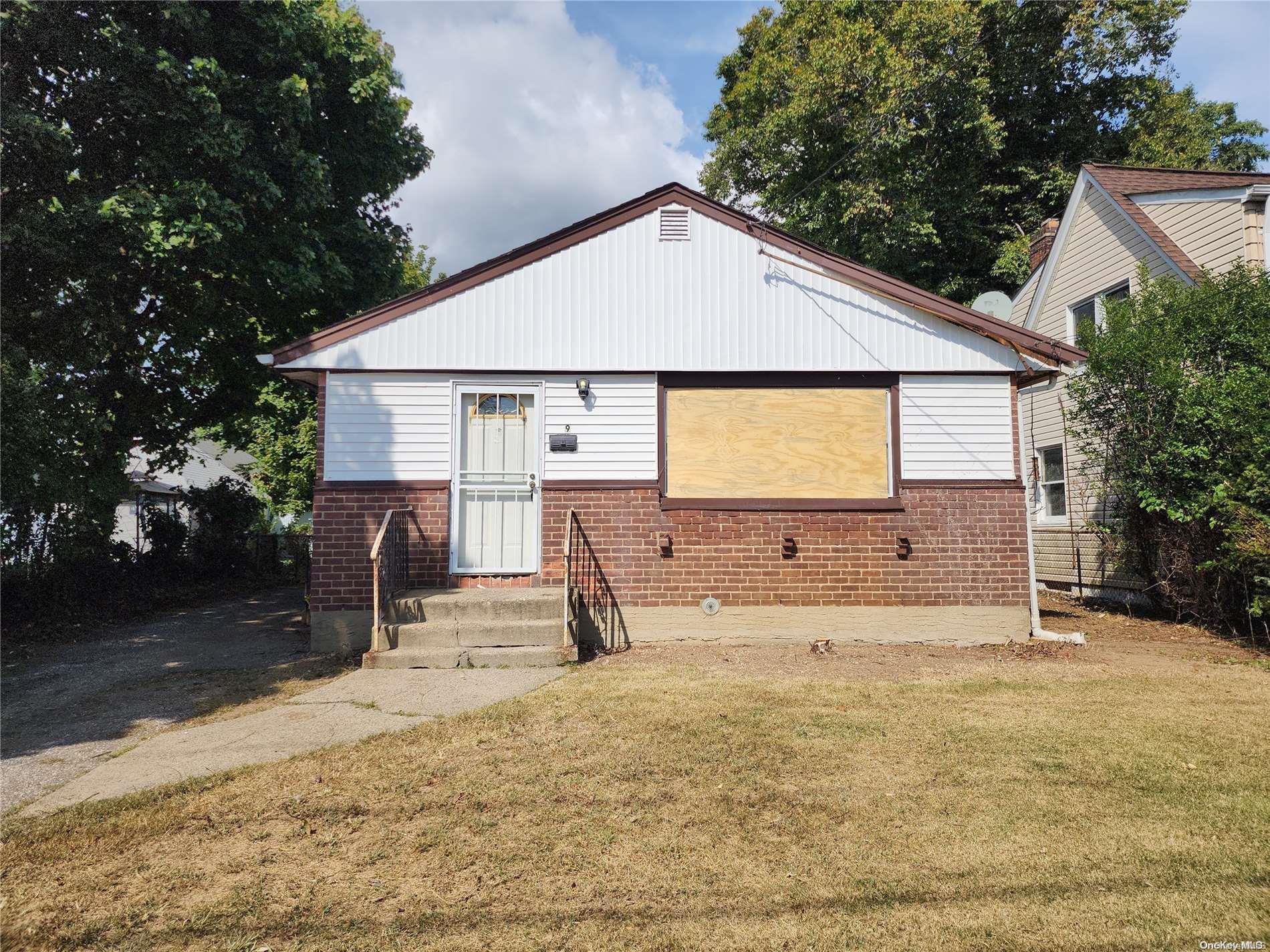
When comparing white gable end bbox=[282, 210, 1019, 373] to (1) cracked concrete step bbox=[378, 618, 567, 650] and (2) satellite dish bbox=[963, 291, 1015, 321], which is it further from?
(1) cracked concrete step bbox=[378, 618, 567, 650]

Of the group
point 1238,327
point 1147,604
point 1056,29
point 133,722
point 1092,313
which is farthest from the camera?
point 1056,29

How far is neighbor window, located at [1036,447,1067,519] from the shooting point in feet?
45.3

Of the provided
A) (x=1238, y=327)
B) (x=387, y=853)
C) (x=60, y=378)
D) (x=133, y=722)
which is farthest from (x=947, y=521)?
(x=60, y=378)

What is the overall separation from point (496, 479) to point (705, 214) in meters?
4.00

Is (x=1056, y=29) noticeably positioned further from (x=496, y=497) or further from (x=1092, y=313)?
(x=496, y=497)

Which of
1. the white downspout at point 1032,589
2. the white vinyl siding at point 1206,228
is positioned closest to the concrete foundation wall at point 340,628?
the white downspout at point 1032,589

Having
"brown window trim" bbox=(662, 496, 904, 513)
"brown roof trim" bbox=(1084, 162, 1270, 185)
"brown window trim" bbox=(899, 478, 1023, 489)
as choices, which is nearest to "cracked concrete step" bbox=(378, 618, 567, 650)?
"brown window trim" bbox=(662, 496, 904, 513)

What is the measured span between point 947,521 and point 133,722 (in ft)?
26.3

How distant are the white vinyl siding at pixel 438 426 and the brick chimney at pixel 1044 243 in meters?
11.6

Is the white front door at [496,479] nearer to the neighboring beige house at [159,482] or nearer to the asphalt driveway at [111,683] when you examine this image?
the asphalt driveway at [111,683]

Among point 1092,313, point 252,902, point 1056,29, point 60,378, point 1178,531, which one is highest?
point 1056,29

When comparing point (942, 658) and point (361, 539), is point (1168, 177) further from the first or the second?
point (361, 539)

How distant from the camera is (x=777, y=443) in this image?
8352mm

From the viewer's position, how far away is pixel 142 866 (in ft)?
10.6
